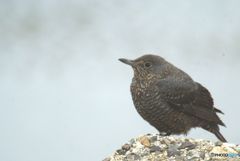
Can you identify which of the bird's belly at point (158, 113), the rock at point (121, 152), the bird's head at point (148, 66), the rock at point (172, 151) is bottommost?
the rock at point (172, 151)

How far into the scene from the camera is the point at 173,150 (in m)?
7.35

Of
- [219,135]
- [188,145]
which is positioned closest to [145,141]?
[188,145]

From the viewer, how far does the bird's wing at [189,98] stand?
8523 mm

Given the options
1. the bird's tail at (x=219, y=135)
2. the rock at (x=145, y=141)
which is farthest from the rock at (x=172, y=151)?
the bird's tail at (x=219, y=135)

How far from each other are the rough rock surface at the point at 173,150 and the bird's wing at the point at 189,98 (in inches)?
36.4

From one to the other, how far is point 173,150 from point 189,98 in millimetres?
1575

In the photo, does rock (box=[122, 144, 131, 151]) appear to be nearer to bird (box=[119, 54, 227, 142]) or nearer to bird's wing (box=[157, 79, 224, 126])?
bird (box=[119, 54, 227, 142])

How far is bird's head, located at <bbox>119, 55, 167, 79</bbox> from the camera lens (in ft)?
28.6

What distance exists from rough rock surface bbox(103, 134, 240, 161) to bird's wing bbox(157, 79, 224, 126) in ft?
3.03

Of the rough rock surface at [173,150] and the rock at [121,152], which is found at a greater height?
the rock at [121,152]

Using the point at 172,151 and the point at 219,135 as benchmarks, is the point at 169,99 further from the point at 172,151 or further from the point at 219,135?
the point at 172,151

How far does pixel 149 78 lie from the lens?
340 inches

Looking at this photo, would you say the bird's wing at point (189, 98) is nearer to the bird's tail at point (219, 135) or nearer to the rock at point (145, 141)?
the bird's tail at point (219, 135)

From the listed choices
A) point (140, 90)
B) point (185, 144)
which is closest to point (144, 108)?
point (140, 90)
